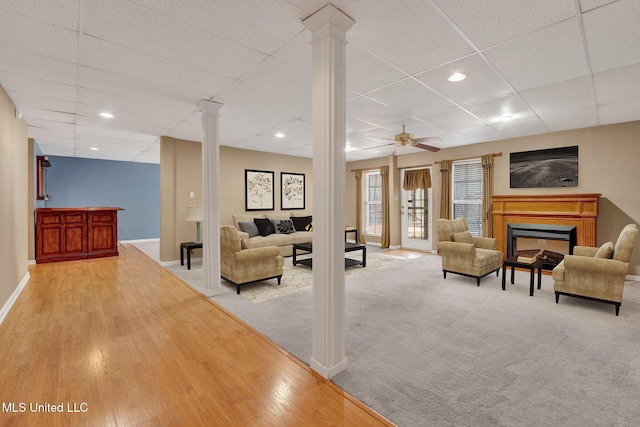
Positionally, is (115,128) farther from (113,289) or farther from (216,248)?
(216,248)

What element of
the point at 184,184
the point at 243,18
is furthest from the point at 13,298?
the point at 243,18

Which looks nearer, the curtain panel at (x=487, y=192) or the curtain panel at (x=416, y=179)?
the curtain panel at (x=487, y=192)

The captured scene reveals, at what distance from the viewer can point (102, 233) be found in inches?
264

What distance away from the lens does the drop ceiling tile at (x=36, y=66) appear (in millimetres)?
2634

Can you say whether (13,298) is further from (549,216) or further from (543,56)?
(549,216)

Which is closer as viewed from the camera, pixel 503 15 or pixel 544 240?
pixel 503 15

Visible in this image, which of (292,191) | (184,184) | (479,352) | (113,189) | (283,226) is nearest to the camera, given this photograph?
(479,352)

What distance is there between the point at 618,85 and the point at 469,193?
3682 millimetres

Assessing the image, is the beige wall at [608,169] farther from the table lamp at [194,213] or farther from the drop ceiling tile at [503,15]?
the table lamp at [194,213]

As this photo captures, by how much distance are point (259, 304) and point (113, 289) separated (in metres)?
2.32

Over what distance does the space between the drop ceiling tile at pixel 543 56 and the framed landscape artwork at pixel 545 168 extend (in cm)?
290

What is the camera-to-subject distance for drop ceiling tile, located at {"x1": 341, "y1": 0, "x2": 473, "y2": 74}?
A: 2.06 meters

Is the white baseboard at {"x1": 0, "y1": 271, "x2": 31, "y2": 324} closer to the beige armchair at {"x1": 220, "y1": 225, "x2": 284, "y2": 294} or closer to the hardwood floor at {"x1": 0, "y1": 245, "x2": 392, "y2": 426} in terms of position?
the hardwood floor at {"x1": 0, "y1": 245, "x2": 392, "y2": 426}

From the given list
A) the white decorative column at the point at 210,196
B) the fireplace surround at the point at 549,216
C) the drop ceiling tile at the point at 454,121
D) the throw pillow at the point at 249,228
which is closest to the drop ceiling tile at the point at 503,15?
the drop ceiling tile at the point at 454,121
